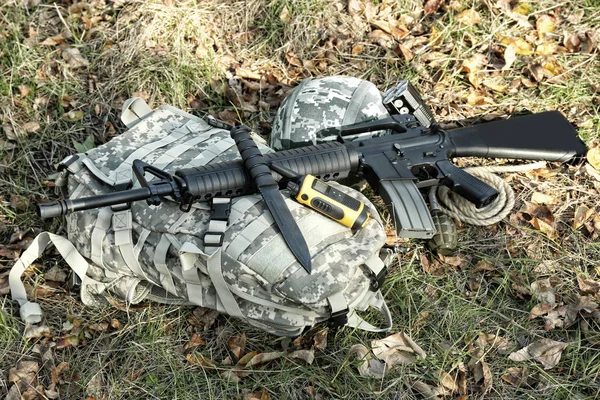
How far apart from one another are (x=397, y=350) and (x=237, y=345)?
0.93 meters

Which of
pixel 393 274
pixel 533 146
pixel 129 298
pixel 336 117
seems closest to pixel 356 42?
pixel 336 117

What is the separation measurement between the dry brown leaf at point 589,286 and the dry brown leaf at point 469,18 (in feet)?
8.04

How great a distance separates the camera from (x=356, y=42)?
5.23 metres

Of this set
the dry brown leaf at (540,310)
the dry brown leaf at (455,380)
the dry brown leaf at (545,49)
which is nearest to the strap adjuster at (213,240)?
the dry brown leaf at (455,380)

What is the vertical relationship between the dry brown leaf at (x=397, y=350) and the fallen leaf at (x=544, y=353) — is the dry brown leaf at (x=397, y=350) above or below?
above

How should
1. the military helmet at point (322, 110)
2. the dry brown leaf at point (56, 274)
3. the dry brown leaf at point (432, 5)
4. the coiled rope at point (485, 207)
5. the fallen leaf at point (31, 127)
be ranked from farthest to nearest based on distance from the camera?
the dry brown leaf at point (432, 5) < the fallen leaf at point (31, 127) < the military helmet at point (322, 110) < the coiled rope at point (485, 207) < the dry brown leaf at point (56, 274)

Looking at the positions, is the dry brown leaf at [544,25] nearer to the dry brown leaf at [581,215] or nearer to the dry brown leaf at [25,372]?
the dry brown leaf at [581,215]

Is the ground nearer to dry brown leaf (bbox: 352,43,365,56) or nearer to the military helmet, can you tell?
dry brown leaf (bbox: 352,43,365,56)

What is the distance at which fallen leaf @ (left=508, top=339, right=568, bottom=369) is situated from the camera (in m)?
3.41

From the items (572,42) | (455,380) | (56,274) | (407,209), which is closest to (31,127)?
(56,274)

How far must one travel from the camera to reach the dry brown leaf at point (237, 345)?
355 centimetres

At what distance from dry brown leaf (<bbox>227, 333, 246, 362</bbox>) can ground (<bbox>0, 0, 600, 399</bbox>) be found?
2 centimetres

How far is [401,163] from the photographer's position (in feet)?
13.3

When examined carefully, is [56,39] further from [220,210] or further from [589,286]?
[589,286]
